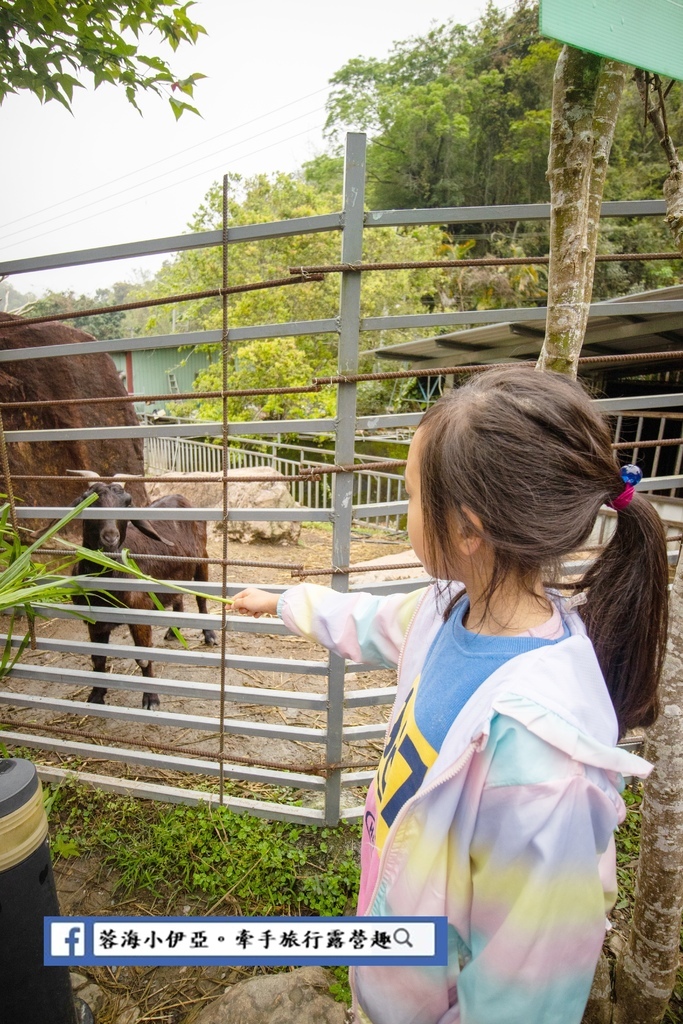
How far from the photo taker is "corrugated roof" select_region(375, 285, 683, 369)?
20.0ft

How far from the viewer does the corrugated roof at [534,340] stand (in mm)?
6082

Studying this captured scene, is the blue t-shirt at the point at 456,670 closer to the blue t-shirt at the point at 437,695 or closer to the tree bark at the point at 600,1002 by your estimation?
the blue t-shirt at the point at 437,695

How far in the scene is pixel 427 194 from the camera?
2923 cm

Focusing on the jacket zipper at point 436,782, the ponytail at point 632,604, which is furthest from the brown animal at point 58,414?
the ponytail at point 632,604

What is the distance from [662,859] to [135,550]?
11.4 feet

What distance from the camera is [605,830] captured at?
0.84 meters

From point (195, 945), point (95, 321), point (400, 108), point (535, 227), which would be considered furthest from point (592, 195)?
point (95, 321)

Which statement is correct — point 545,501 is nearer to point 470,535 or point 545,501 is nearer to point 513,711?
point 470,535

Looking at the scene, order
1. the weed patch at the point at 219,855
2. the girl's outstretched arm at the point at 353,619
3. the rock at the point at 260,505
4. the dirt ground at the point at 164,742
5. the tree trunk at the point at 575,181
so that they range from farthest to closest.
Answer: the rock at the point at 260,505
the weed patch at the point at 219,855
the dirt ground at the point at 164,742
the tree trunk at the point at 575,181
the girl's outstretched arm at the point at 353,619

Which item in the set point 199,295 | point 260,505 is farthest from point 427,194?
point 199,295

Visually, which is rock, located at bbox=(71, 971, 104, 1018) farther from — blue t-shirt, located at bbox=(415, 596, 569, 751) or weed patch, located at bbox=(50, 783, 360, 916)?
blue t-shirt, located at bbox=(415, 596, 569, 751)

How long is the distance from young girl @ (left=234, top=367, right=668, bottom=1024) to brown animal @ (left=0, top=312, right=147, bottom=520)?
4828mm

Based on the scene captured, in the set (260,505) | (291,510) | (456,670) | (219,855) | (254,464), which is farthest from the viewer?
(254,464)

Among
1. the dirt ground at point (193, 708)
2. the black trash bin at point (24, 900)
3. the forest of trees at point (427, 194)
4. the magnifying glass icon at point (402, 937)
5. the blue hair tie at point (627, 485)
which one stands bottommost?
the dirt ground at point (193, 708)
